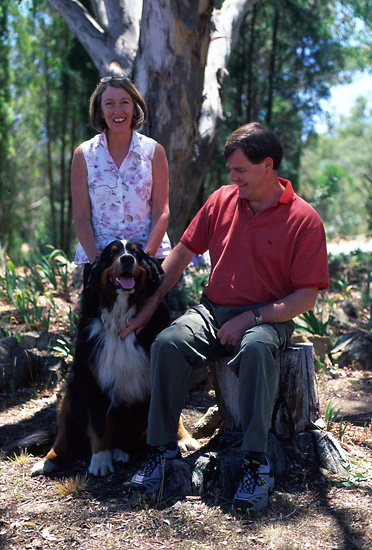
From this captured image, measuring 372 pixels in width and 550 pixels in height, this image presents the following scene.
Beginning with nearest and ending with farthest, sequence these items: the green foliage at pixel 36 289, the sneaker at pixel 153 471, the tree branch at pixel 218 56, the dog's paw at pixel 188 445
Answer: the sneaker at pixel 153 471 < the dog's paw at pixel 188 445 < the green foliage at pixel 36 289 < the tree branch at pixel 218 56

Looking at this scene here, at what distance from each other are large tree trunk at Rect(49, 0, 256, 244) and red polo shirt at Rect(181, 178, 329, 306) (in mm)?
2521

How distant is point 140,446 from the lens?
372 centimetres

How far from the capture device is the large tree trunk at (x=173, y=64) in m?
5.46

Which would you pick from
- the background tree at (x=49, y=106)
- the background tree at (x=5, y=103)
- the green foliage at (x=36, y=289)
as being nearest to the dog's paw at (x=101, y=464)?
the green foliage at (x=36, y=289)

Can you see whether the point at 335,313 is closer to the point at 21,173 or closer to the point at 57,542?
the point at 57,542

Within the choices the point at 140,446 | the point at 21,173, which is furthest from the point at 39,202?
the point at 140,446

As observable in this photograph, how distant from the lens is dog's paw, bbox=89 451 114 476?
3.44m

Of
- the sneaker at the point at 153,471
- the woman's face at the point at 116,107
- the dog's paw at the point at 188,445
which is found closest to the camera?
the sneaker at the point at 153,471

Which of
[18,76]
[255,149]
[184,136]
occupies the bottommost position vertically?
[255,149]

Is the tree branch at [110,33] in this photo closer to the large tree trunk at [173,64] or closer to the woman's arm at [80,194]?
the large tree trunk at [173,64]

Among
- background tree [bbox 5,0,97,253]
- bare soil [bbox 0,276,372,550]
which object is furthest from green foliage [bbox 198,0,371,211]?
bare soil [bbox 0,276,372,550]

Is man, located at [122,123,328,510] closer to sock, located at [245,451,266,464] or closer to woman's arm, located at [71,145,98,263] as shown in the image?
sock, located at [245,451,266,464]

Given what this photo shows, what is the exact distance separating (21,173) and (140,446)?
21087 millimetres

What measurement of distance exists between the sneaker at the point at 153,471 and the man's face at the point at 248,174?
4.92 feet
